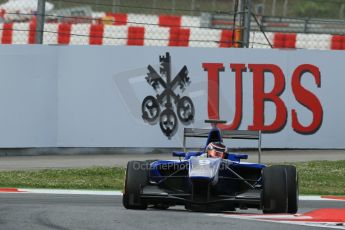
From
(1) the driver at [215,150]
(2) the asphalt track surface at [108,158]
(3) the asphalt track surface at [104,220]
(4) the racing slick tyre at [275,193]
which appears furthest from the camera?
(2) the asphalt track surface at [108,158]

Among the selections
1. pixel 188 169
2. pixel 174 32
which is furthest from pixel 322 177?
pixel 174 32

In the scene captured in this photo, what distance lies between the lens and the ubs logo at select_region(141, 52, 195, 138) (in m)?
16.6

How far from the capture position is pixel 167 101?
16672 millimetres

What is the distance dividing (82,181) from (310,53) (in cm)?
499

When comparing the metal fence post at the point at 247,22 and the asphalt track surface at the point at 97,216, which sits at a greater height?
the metal fence post at the point at 247,22

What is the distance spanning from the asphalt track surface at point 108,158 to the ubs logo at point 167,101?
55 centimetres

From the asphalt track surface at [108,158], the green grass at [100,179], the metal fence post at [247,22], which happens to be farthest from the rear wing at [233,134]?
the metal fence post at [247,22]

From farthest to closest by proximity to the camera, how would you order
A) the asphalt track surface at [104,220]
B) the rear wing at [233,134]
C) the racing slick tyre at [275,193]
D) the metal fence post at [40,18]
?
1. the metal fence post at [40,18]
2. the rear wing at [233,134]
3. the racing slick tyre at [275,193]
4. the asphalt track surface at [104,220]

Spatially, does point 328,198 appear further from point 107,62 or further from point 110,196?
point 107,62

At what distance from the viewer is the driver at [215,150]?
10578 millimetres

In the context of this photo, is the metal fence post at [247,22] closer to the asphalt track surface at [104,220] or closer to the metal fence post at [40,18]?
the metal fence post at [40,18]

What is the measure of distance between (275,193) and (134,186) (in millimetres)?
1386

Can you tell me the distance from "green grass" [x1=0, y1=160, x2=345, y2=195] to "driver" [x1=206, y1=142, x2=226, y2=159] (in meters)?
3.27

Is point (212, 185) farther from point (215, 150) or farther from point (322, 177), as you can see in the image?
point (322, 177)
